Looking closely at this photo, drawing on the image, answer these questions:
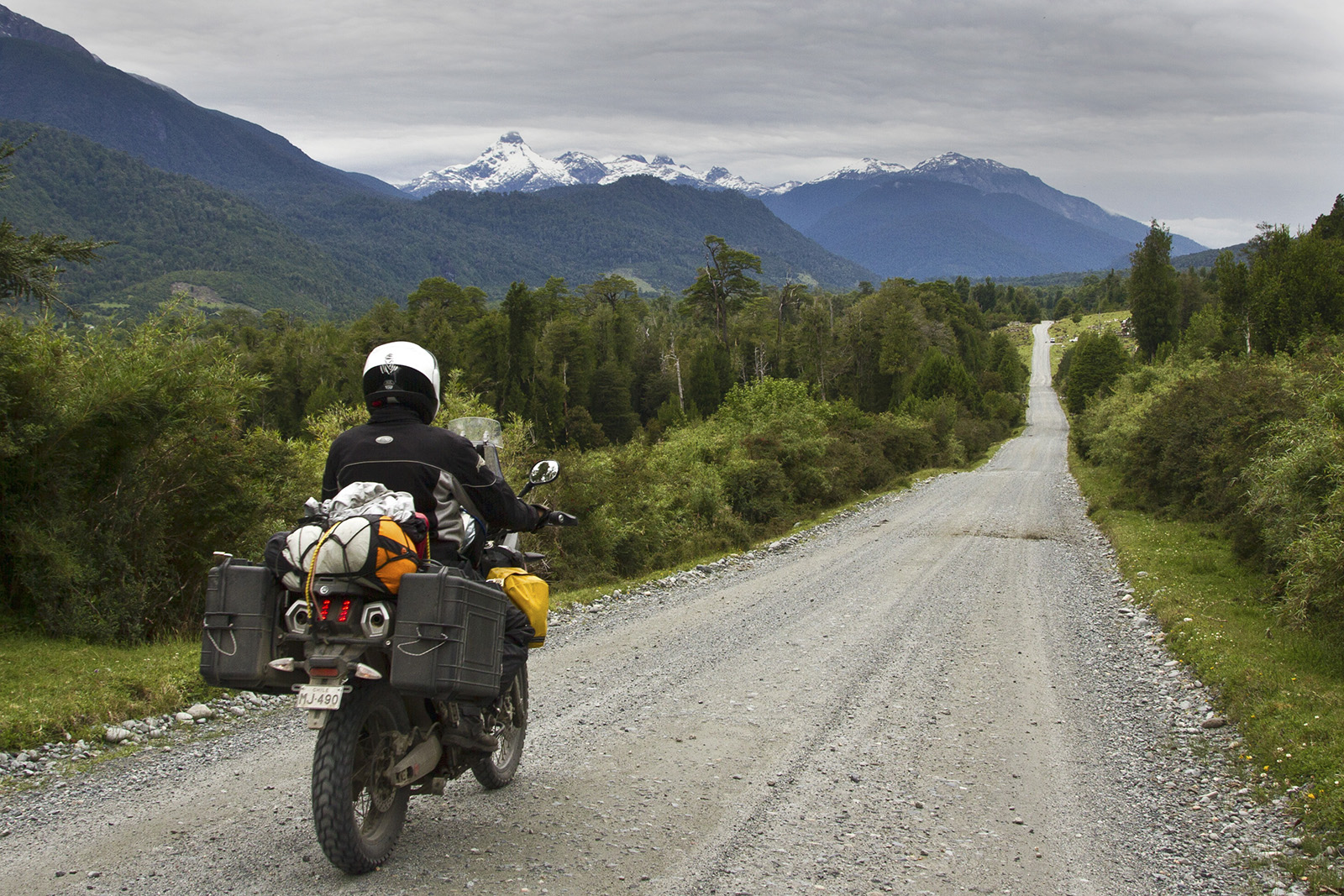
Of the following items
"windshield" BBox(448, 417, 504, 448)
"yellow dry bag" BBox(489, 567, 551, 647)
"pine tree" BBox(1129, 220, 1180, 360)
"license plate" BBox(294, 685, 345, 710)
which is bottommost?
"license plate" BBox(294, 685, 345, 710)

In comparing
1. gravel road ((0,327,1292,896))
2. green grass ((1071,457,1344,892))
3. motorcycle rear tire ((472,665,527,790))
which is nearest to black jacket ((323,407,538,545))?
motorcycle rear tire ((472,665,527,790))

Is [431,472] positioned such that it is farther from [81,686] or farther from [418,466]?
[81,686]

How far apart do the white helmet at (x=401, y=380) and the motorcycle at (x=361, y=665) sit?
37.2 inches

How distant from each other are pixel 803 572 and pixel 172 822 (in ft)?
38.4

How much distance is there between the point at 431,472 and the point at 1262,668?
838cm

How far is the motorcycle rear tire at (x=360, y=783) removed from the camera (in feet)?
12.3

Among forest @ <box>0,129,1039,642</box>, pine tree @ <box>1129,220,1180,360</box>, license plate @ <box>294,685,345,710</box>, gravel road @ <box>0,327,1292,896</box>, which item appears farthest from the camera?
pine tree @ <box>1129,220,1180,360</box>

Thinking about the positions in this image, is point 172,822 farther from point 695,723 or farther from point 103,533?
point 103,533

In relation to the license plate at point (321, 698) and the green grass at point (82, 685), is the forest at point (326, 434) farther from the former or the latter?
the license plate at point (321, 698)

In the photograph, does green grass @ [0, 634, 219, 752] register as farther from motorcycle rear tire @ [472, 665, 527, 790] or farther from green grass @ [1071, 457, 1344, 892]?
green grass @ [1071, 457, 1344, 892]

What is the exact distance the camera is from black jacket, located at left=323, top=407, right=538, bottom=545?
13.9 feet

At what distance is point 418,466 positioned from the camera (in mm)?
4250

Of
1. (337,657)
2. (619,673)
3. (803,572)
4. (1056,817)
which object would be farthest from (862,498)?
(337,657)

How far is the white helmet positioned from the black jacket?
59 millimetres
